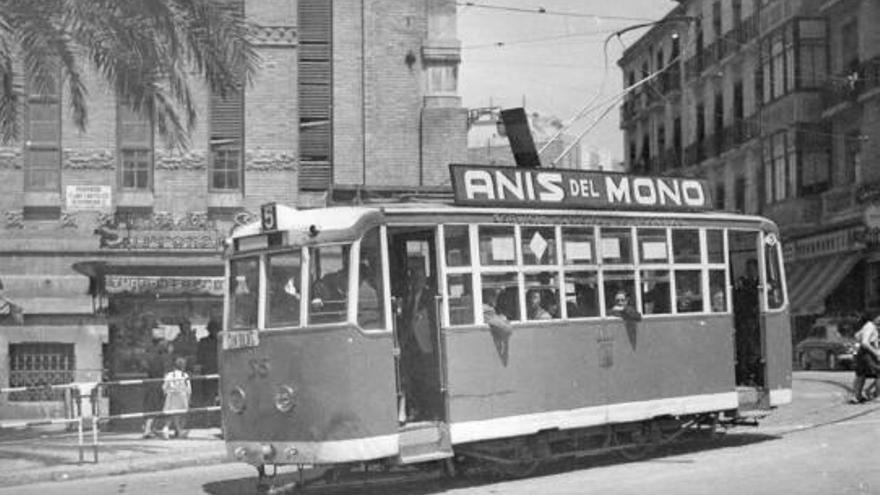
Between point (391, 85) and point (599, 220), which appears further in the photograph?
point (391, 85)

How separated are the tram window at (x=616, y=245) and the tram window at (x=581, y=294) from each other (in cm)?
31

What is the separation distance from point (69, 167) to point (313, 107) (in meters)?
4.71

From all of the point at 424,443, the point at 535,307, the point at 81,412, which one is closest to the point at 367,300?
the point at 424,443

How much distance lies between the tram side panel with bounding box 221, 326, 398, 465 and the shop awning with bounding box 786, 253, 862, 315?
26.1 m

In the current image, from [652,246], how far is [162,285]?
9680 millimetres

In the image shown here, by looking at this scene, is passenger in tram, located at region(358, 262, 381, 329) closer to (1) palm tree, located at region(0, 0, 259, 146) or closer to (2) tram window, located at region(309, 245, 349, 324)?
(2) tram window, located at region(309, 245, 349, 324)

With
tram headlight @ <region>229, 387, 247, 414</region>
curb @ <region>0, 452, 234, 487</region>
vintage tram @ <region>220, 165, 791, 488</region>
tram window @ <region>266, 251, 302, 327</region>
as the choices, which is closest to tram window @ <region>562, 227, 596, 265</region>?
vintage tram @ <region>220, 165, 791, 488</region>

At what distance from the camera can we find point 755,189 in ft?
141

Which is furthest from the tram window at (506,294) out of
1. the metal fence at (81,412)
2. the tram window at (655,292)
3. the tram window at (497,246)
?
the metal fence at (81,412)

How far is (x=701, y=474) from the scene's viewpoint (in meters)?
11.6

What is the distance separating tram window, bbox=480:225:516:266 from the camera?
11.5 m

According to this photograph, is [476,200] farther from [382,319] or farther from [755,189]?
[755,189]

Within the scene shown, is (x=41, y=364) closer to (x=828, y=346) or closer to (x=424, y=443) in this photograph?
(x=424, y=443)

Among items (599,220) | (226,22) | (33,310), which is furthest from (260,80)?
(599,220)
